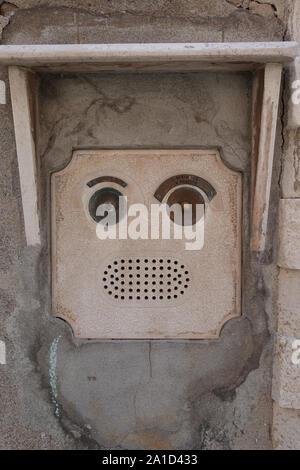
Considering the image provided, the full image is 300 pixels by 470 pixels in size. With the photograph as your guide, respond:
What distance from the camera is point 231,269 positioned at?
2.57 m

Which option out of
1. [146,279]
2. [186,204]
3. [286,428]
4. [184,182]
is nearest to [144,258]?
[146,279]

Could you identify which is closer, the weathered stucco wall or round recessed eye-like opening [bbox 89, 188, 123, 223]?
the weathered stucco wall

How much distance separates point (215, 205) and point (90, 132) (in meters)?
0.91

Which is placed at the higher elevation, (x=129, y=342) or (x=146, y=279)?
(x=146, y=279)

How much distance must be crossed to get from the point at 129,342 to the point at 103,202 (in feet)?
3.00

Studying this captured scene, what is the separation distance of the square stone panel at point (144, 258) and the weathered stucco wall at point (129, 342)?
0.07 m

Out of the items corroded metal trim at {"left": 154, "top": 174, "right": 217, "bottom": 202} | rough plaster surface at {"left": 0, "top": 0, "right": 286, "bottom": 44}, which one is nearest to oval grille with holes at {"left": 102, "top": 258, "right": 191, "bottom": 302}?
corroded metal trim at {"left": 154, "top": 174, "right": 217, "bottom": 202}

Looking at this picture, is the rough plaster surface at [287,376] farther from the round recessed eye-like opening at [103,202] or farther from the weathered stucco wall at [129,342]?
the round recessed eye-like opening at [103,202]

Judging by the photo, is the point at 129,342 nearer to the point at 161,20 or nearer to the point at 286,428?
the point at 286,428

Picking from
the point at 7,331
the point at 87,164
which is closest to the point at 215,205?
the point at 87,164

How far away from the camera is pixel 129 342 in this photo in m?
2.59

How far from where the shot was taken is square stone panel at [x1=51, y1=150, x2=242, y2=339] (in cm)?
254

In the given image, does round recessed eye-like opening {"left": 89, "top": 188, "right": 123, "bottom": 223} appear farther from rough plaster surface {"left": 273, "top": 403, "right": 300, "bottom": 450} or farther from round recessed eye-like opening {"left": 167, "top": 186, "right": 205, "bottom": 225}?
rough plaster surface {"left": 273, "top": 403, "right": 300, "bottom": 450}

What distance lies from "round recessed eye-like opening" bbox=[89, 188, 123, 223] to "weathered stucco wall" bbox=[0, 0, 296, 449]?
29 cm
